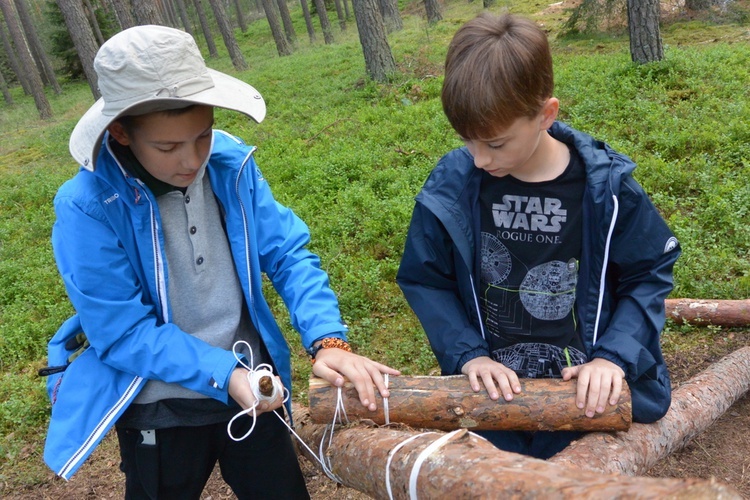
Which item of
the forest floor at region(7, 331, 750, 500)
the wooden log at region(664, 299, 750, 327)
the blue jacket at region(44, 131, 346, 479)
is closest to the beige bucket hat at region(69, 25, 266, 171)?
the blue jacket at region(44, 131, 346, 479)

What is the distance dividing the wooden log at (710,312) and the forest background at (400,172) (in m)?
0.07

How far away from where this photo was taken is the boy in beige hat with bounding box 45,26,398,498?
1.93m

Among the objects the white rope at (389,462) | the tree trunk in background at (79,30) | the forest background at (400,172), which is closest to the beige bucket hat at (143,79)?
the white rope at (389,462)

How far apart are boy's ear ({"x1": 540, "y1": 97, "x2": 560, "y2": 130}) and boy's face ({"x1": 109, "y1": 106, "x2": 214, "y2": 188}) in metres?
1.15

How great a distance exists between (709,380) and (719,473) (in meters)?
0.47

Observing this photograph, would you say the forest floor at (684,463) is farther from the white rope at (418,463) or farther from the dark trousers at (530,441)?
the white rope at (418,463)

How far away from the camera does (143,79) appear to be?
184 cm

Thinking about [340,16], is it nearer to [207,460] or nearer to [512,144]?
[512,144]

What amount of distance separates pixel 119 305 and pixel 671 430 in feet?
7.41

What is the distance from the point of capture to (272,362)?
7.95ft

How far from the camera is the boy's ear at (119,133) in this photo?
196 centimetres

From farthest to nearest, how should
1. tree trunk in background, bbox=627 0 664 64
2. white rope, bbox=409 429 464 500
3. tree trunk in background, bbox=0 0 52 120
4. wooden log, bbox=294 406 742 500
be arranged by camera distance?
1. tree trunk in background, bbox=0 0 52 120
2. tree trunk in background, bbox=627 0 664 64
3. white rope, bbox=409 429 464 500
4. wooden log, bbox=294 406 742 500

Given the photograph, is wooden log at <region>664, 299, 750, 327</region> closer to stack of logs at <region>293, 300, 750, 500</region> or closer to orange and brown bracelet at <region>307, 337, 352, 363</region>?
stack of logs at <region>293, 300, 750, 500</region>

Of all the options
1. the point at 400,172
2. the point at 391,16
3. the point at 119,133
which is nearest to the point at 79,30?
the point at 400,172
